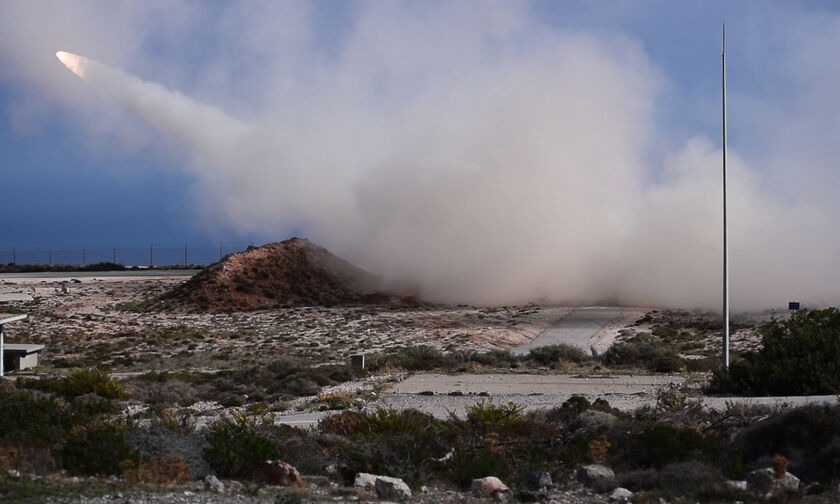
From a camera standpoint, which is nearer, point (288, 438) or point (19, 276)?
point (288, 438)

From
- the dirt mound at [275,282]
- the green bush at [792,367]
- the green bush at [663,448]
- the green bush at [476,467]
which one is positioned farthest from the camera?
the dirt mound at [275,282]

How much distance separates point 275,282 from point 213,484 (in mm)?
35160

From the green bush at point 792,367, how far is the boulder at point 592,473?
8.06 metres

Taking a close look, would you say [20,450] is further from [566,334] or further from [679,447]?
[566,334]

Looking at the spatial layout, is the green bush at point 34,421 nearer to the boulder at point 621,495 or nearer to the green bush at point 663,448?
the boulder at point 621,495

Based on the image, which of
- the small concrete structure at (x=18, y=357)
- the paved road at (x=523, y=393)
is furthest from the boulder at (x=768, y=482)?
the small concrete structure at (x=18, y=357)

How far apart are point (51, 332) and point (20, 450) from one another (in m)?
24.6

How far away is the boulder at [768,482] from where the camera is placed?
9.45m

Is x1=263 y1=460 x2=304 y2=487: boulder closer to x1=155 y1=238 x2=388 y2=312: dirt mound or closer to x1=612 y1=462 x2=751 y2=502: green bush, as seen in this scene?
x1=612 y1=462 x2=751 y2=502: green bush

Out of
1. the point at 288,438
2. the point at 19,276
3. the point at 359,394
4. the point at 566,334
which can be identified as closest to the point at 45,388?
the point at 359,394

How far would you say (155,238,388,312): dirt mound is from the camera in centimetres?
4181

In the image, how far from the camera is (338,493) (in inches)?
368

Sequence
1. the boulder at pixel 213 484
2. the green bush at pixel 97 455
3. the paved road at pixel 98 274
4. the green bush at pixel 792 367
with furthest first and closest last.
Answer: the paved road at pixel 98 274 < the green bush at pixel 792 367 < the green bush at pixel 97 455 < the boulder at pixel 213 484

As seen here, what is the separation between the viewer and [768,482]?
31.1 ft
